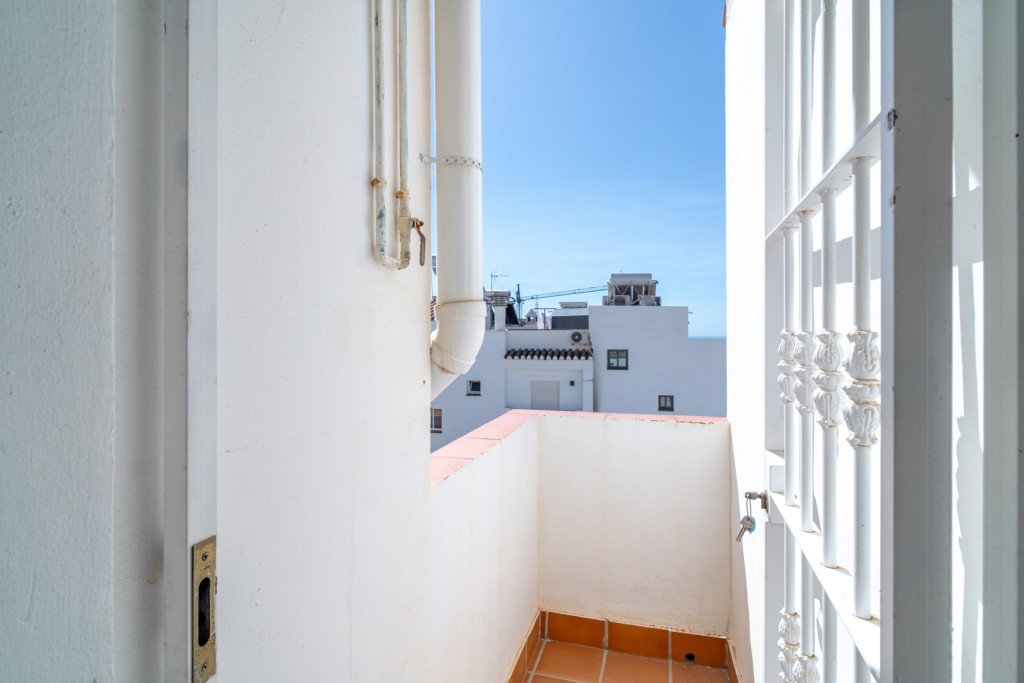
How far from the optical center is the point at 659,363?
1207 cm

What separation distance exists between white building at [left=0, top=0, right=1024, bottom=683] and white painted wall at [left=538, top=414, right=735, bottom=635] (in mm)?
830

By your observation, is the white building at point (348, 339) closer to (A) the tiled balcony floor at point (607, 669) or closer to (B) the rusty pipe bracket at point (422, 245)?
(B) the rusty pipe bracket at point (422, 245)

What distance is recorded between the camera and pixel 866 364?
2.22ft

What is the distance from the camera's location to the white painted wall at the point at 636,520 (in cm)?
216

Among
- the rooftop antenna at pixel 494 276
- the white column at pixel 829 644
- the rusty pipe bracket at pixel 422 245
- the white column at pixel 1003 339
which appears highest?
the rooftop antenna at pixel 494 276

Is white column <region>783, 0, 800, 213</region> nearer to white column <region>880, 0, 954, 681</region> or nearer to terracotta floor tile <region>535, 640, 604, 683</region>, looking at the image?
white column <region>880, 0, 954, 681</region>

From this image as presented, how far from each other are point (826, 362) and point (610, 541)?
5.78ft

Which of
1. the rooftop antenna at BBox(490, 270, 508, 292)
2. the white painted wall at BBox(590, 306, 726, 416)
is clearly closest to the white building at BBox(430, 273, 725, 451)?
the white painted wall at BBox(590, 306, 726, 416)

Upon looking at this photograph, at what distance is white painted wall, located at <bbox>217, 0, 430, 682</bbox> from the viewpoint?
0.64 m

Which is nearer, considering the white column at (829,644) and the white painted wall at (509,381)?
the white column at (829,644)

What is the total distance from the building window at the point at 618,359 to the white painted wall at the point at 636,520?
10128mm

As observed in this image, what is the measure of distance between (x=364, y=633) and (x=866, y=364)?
3.36 feet

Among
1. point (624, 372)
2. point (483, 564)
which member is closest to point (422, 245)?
point (483, 564)

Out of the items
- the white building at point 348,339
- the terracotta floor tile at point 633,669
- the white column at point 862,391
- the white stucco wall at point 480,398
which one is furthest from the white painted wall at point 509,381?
the white column at point 862,391
